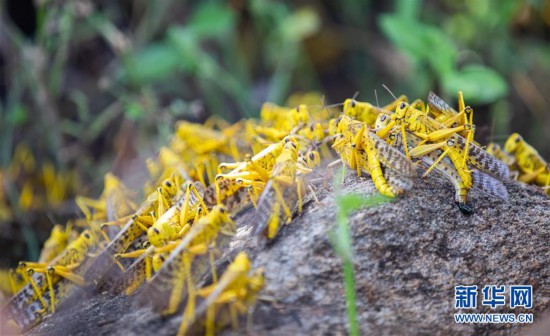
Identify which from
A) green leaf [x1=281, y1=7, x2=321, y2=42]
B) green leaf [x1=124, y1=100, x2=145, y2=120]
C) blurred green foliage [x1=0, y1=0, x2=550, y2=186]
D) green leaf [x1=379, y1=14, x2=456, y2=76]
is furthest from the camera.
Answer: green leaf [x1=281, y1=7, x2=321, y2=42]

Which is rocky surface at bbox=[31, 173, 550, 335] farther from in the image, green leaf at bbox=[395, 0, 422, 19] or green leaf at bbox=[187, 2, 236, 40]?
green leaf at bbox=[187, 2, 236, 40]

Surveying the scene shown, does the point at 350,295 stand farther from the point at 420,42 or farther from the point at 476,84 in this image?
the point at 420,42

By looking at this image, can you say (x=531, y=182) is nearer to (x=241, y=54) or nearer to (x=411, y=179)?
(x=411, y=179)

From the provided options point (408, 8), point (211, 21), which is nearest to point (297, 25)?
point (211, 21)

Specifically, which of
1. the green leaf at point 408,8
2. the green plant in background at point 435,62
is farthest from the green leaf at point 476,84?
the green leaf at point 408,8

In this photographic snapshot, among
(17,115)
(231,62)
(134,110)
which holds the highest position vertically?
(231,62)

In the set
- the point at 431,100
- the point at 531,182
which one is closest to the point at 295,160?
the point at 431,100

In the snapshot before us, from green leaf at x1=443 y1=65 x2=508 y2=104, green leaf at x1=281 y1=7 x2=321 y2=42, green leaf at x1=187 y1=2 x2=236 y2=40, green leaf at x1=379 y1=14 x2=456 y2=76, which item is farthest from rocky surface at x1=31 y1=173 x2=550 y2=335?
green leaf at x1=187 y1=2 x2=236 y2=40
